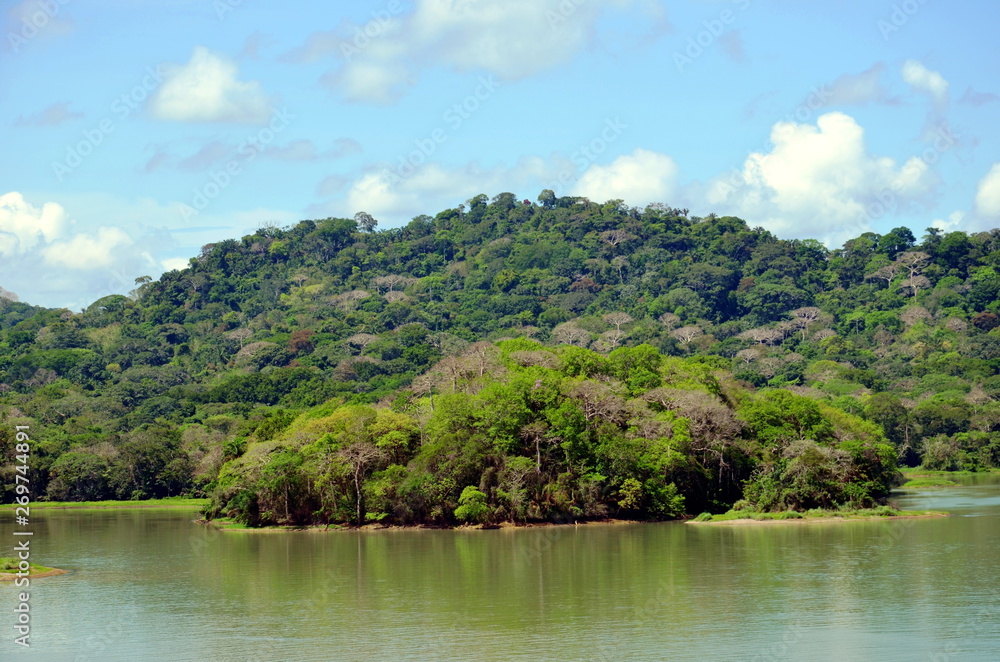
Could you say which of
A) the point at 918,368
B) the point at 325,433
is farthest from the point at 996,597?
the point at 918,368

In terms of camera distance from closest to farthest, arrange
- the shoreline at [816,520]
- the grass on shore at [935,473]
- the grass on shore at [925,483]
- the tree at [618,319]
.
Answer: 1. the shoreline at [816,520]
2. the grass on shore at [925,483]
3. the grass on shore at [935,473]
4. the tree at [618,319]

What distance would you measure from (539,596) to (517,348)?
34596 mm

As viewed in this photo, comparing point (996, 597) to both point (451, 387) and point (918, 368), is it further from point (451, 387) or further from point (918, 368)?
point (918, 368)

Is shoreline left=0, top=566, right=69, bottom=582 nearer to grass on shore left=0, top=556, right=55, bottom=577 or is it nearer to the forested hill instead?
grass on shore left=0, top=556, right=55, bottom=577

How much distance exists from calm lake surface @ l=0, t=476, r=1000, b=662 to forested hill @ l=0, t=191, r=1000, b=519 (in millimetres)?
9437

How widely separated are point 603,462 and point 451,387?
40.7 ft

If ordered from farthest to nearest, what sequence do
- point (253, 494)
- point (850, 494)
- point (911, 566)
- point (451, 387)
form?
point (451, 387) → point (253, 494) → point (850, 494) → point (911, 566)

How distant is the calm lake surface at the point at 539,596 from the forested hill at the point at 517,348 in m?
9.44

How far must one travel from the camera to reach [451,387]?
219 ft

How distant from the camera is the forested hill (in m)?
69.8

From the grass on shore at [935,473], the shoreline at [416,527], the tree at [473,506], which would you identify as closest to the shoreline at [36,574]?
the shoreline at [416,527]

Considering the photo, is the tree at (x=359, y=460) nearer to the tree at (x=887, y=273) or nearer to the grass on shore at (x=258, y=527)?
the grass on shore at (x=258, y=527)

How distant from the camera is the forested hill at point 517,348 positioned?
69812 mm

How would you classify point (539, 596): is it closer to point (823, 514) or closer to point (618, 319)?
point (823, 514)
